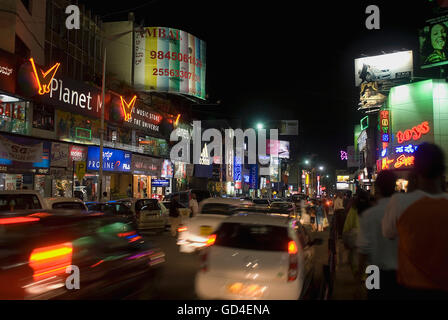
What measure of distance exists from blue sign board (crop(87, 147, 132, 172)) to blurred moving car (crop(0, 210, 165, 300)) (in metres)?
19.3

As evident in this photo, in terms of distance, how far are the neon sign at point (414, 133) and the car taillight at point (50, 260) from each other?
3321 cm

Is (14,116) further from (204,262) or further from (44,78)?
(204,262)

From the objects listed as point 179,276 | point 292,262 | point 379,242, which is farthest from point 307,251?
point 179,276

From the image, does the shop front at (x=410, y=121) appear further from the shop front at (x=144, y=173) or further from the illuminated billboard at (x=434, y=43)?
the shop front at (x=144, y=173)

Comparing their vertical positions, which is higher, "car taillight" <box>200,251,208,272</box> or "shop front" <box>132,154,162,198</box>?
"shop front" <box>132,154,162,198</box>

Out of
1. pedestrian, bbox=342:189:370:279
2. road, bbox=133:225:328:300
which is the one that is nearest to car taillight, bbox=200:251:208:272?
road, bbox=133:225:328:300

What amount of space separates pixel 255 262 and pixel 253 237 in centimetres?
51

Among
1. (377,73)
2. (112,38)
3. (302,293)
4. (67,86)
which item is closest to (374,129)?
(377,73)

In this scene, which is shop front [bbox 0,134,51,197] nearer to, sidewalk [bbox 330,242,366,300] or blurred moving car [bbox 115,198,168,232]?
blurred moving car [bbox 115,198,168,232]

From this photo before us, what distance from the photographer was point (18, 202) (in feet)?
28.7

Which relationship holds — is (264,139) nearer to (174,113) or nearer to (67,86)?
(174,113)

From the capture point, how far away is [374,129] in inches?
1983

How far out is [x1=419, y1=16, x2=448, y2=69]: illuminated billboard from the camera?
30.9 m
